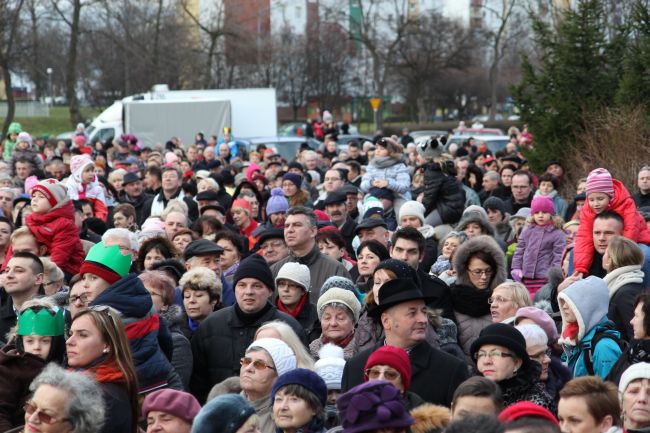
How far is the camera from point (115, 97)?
67.6m

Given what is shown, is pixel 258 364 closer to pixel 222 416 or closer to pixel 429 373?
pixel 429 373

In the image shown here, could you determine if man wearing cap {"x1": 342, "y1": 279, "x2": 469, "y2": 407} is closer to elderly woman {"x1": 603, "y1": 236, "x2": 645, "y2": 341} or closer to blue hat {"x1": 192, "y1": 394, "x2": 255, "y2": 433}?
blue hat {"x1": 192, "y1": 394, "x2": 255, "y2": 433}

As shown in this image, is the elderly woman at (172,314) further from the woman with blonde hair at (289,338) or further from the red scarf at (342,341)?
the woman with blonde hair at (289,338)

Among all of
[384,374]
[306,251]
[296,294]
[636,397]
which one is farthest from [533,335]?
[306,251]

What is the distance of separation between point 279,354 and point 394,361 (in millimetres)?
854

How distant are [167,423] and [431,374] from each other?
1.69 m

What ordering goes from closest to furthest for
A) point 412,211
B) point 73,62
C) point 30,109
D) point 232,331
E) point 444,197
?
point 232,331 < point 412,211 < point 444,197 < point 73,62 < point 30,109

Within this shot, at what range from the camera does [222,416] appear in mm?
5637

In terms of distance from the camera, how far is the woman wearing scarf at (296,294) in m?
9.34

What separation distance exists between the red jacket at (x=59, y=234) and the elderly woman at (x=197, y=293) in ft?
6.44

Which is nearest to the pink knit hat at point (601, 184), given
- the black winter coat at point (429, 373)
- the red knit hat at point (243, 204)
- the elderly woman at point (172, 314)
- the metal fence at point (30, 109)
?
the elderly woman at point (172, 314)

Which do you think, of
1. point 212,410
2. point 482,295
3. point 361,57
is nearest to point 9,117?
point 361,57

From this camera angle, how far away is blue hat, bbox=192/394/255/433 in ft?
18.4

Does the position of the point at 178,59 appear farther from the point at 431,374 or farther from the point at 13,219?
the point at 431,374
